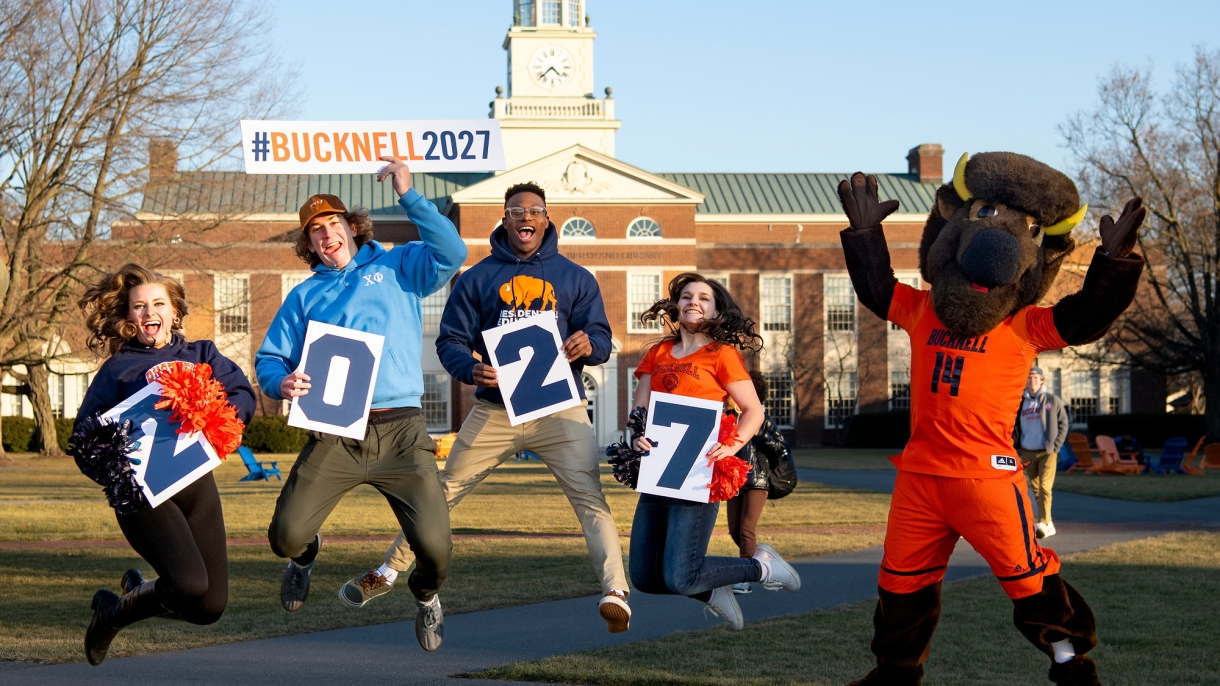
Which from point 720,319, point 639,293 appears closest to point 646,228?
point 639,293

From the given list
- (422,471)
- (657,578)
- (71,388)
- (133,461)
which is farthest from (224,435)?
(71,388)

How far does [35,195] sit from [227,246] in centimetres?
454

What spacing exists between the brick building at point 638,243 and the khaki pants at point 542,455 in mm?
34862

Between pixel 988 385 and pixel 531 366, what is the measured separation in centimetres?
234

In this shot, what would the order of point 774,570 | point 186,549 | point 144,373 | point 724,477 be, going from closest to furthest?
1. point 186,549
2. point 144,373
3. point 724,477
4. point 774,570

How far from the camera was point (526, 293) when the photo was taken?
266 inches

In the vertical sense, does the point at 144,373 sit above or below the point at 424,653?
above

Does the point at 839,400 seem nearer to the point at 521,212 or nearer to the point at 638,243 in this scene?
the point at 638,243

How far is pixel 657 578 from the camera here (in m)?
6.61

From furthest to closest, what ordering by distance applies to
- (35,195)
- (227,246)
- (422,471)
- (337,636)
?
(227,246)
(35,195)
(337,636)
(422,471)

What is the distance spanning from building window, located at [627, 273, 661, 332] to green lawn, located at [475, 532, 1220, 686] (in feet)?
111

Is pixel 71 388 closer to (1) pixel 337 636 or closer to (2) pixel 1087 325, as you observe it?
(1) pixel 337 636

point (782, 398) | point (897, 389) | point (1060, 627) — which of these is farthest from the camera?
point (897, 389)

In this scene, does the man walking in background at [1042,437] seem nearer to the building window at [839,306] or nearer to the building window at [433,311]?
the building window at [433,311]
